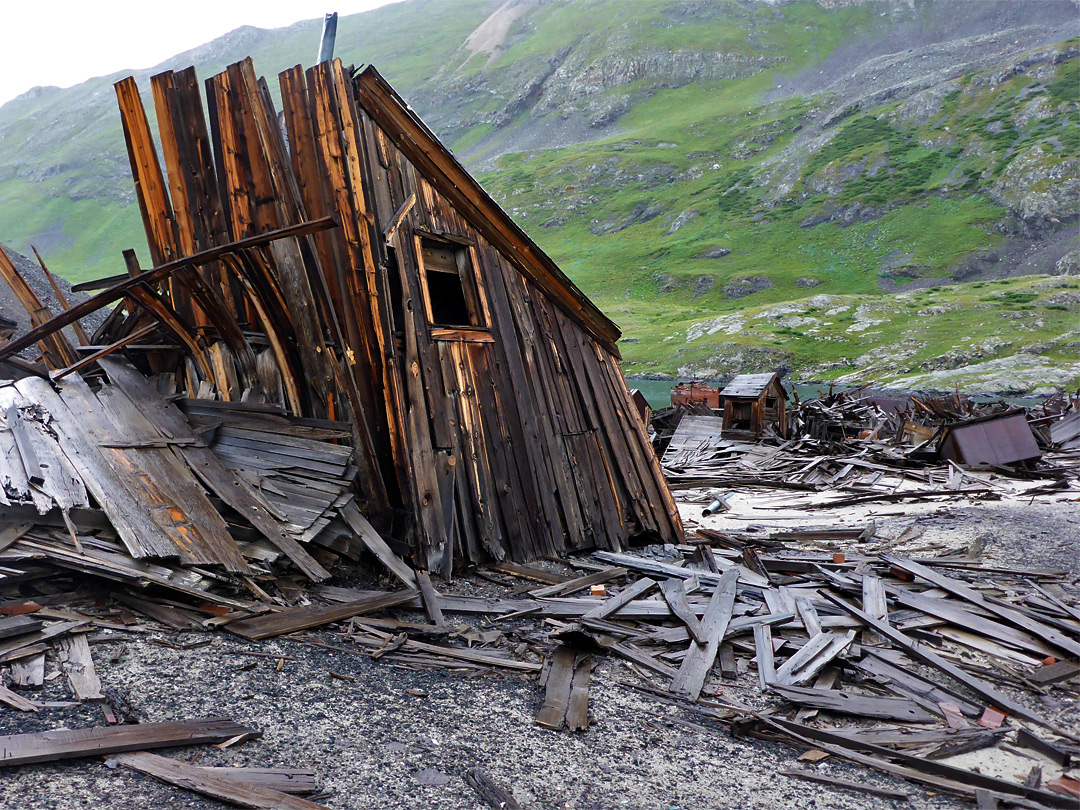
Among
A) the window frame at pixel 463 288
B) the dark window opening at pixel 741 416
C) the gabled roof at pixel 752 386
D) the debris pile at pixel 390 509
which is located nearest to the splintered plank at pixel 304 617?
the debris pile at pixel 390 509

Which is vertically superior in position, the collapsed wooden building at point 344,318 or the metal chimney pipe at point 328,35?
the metal chimney pipe at point 328,35

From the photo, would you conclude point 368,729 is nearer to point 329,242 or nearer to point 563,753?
point 563,753

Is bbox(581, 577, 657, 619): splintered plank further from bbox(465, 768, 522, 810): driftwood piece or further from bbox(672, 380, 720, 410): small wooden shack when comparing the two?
bbox(672, 380, 720, 410): small wooden shack

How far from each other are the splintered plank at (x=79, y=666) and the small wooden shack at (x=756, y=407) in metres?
21.8

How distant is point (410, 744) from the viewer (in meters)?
4.03

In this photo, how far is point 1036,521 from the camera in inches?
462

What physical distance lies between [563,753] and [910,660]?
3.53m

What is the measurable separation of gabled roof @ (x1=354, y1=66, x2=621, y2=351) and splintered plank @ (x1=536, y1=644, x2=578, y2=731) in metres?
4.87

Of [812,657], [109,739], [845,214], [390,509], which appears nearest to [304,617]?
[390,509]

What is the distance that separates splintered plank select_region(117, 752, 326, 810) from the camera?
316 cm

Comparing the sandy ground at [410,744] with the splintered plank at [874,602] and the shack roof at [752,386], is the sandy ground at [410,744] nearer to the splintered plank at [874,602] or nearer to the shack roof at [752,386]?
the splintered plank at [874,602]

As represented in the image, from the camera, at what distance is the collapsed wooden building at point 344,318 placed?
6797 millimetres

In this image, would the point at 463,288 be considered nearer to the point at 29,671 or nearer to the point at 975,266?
the point at 29,671

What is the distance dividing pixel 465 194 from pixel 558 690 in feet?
18.8
